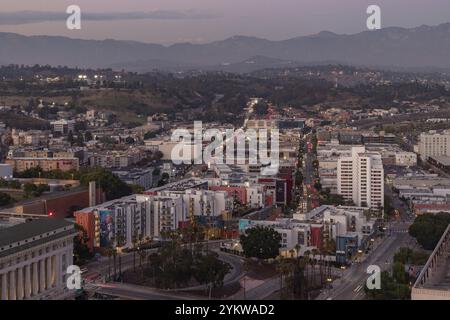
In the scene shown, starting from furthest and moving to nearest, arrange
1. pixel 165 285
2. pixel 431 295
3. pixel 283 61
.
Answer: pixel 283 61 < pixel 165 285 < pixel 431 295

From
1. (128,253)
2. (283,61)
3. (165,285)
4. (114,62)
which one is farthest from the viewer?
(283,61)

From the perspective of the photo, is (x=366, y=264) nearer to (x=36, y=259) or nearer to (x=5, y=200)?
(x=36, y=259)

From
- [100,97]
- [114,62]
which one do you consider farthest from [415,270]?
[114,62]

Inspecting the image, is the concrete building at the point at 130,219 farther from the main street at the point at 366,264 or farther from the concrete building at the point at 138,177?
the concrete building at the point at 138,177

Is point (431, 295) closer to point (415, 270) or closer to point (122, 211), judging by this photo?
point (415, 270)

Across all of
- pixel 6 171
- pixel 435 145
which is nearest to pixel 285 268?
pixel 6 171

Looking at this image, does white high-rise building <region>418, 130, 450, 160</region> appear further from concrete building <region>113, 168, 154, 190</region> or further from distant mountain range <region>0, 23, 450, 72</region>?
distant mountain range <region>0, 23, 450, 72</region>

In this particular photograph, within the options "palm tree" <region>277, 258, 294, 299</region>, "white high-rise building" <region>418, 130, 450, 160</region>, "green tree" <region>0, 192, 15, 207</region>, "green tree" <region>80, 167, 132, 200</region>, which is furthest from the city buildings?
"white high-rise building" <region>418, 130, 450, 160</region>
